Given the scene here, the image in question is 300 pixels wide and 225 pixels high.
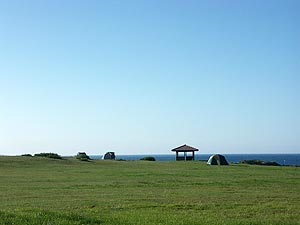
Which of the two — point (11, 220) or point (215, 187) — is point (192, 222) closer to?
point (11, 220)

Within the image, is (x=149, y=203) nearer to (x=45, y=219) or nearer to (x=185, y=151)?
(x=45, y=219)

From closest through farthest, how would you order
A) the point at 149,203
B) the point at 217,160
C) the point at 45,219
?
the point at 45,219
the point at 149,203
the point at 217,160

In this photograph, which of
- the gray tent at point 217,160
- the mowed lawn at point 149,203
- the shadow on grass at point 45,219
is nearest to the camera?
the shadow on grass at point 45,219

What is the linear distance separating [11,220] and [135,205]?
21.7ft

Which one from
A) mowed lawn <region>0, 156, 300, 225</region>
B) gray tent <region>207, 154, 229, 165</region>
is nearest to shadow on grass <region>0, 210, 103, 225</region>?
mowed lawn <region>0, 156, 300, 225</region>

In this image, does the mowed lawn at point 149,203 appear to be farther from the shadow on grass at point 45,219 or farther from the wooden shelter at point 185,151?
the wooden shelter at point 185,151

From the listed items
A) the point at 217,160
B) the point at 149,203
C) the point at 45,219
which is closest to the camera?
the point at 45,219

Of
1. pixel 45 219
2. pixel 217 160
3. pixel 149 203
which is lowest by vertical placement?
pixel 45 219

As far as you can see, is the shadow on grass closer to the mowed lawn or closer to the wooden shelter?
the mowed lawn

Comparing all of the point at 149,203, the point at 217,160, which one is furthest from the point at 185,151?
the point at 149,203

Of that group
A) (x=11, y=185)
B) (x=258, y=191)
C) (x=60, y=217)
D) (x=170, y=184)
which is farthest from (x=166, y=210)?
(x=11, y=185)

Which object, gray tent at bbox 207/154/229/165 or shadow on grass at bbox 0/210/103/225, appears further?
gray tent at bbox 207/154/229/165

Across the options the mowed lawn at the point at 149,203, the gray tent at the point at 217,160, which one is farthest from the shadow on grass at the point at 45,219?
the gray tent at the point at 217,160

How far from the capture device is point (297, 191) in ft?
84.2
